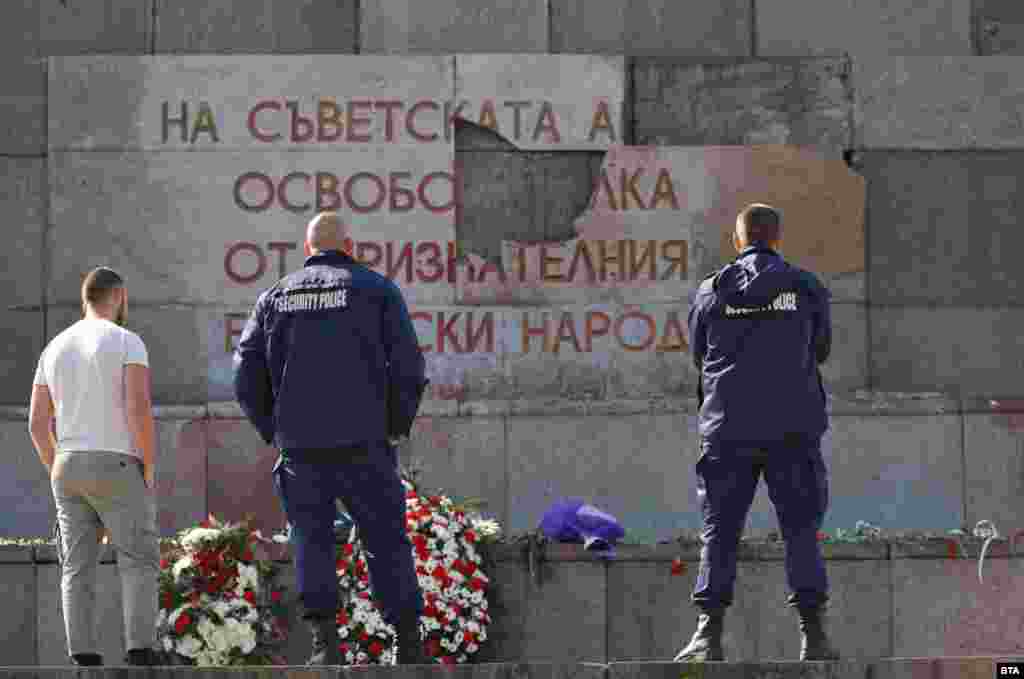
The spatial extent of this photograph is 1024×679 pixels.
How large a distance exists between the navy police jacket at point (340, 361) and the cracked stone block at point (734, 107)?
508 cm

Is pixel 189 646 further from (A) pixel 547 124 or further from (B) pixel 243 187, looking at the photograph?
(A) pixel 547 124

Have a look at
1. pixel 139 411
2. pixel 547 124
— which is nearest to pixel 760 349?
pixel 139 411

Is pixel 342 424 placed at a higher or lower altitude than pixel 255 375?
lower

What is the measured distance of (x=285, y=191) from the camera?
1316 centimetres

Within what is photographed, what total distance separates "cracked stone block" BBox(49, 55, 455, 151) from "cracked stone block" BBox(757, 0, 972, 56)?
2.16 meters

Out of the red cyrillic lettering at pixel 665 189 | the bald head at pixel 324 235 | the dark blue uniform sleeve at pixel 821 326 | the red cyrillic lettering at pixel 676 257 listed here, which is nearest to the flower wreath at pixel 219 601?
the bald head at pixel 324 235

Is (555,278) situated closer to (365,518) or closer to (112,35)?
(112,35)

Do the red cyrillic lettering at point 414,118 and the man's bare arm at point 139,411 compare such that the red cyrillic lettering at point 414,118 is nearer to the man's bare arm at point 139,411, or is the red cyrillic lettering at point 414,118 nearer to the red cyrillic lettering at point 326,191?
the red cyrillic lettering at point 326,191

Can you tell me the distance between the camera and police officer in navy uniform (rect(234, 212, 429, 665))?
8.35 metres

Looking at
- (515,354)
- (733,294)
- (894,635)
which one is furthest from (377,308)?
(515,354)

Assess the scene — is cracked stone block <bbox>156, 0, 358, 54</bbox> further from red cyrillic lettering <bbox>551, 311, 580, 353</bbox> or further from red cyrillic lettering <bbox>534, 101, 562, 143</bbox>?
red cyrillic lettering <bbox>551, 311, 580, 353</bbox>

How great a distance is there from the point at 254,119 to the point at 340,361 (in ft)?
16.6

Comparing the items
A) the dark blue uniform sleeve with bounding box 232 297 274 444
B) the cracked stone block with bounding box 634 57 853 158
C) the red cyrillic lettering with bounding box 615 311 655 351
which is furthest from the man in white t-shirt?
the cracked stone block with bounding box 634 57 853 158

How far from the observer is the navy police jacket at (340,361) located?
8.38 metres
